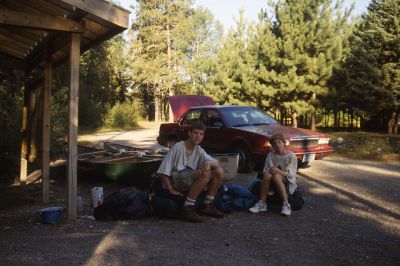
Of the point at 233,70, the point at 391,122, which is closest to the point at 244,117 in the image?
the point at 391,122

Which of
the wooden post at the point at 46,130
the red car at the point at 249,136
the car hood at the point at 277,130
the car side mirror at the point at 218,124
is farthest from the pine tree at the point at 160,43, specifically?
the wooden post at the point at 46,130

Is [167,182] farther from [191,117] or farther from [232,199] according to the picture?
[191,117]

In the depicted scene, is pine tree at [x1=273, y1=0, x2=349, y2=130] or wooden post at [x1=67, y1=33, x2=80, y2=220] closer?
wooden post at [x1=67, y1=33, x2=80, y2=220]

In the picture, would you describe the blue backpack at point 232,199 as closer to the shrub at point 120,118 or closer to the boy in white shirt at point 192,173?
the boy in white shirt at point 192,173

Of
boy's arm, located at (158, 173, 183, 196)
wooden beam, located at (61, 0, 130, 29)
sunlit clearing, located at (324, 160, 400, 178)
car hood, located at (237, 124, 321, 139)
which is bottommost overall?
sunlit clearing, located at (324, 160, 400, 178)

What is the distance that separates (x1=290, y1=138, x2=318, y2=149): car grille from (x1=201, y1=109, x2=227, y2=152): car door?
1660 mm

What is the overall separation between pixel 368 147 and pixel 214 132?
6741 millimetres

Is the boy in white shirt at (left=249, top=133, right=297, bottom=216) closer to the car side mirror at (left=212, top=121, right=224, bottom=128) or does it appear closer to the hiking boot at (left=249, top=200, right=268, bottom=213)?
the hiking boot at (left=249, top=200, right=268, bottom=213)

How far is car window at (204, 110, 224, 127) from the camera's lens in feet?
34.6

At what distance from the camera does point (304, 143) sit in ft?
31.7

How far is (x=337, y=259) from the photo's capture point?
4246 mm

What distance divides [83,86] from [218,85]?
1342cm

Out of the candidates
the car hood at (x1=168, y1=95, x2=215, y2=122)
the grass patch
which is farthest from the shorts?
the car hood at (x1=168, y1=95, x2=215, y2=122)

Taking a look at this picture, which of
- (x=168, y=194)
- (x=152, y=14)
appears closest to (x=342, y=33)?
(x=168, y=194)
